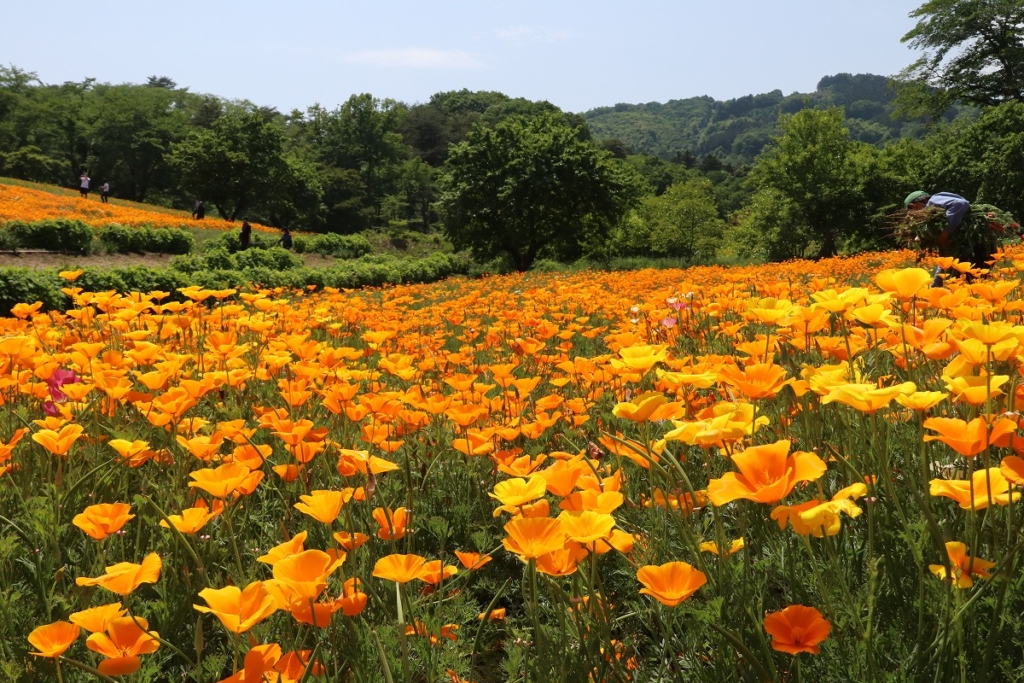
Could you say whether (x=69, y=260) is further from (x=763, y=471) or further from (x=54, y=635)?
(x=763, y=471)

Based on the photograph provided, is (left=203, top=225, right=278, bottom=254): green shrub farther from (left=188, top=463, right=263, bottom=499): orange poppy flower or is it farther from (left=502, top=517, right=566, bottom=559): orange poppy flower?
(left=502, top=517, right=566, bottom=559): orange poppy flower

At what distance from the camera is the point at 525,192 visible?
85.7ft

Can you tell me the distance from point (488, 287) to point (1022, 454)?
11351 mm

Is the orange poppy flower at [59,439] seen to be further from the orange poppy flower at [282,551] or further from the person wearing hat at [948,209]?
the person wearing hat at [948,209]

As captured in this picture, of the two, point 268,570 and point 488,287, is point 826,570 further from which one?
point 488,287

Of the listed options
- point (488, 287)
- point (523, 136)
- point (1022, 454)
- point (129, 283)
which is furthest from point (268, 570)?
point (523, 136)

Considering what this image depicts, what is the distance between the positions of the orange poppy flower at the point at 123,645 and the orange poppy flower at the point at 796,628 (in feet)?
3.00

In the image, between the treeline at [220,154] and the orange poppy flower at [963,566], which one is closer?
the orange poppy flower at [963,566]

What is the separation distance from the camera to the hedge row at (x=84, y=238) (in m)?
18.0

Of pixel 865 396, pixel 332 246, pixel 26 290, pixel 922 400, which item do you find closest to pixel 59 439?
pixel 865 396

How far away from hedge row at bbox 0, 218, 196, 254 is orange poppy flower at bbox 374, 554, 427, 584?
21238 mm

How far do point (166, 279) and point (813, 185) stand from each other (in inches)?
1169

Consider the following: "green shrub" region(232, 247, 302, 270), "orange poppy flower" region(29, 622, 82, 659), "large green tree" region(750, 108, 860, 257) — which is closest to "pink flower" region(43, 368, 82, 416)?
"orange poppy flower" region(29, 622, 82, 659)

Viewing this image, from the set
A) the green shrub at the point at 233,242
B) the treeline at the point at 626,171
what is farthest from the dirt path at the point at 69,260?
the treeline at the point at 626,171
